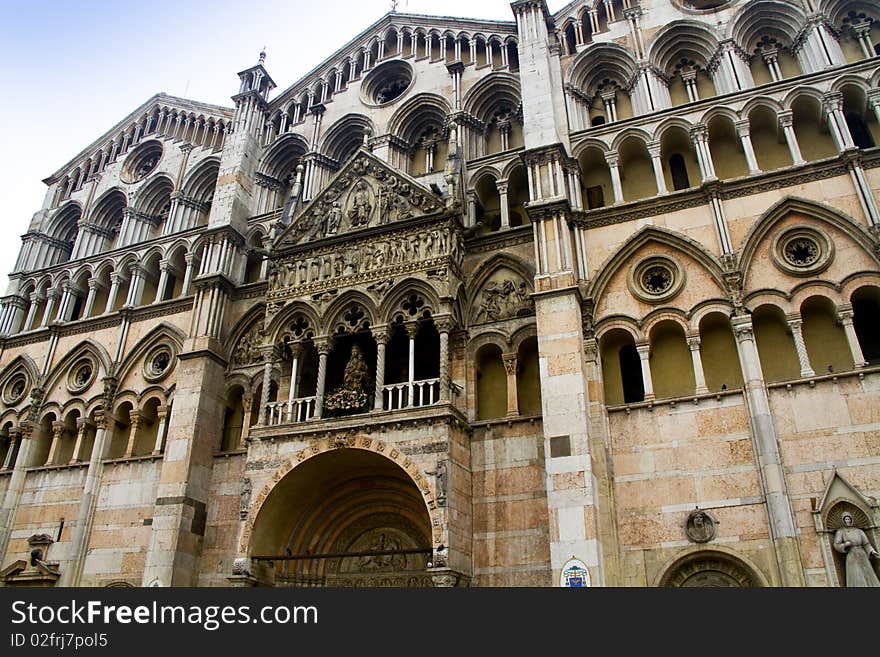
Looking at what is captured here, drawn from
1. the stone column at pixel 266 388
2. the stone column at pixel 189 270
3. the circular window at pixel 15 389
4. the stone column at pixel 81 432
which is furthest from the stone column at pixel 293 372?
the circular window at pixel 15 389

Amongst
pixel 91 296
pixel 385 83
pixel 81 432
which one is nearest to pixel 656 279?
pixel 385 83

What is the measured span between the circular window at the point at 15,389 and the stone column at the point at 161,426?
702 centimetres

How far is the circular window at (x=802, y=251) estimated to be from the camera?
55.0 ft

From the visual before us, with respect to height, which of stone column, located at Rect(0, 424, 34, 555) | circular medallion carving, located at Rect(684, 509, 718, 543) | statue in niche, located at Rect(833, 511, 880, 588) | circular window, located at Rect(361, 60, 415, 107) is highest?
circular window, located at Rect(361, 60, 415, 107)

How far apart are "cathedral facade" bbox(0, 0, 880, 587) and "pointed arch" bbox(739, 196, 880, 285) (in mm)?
64

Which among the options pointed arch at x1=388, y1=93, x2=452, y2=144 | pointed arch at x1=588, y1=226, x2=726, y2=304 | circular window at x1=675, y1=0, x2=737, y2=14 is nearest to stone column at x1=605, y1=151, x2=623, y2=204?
pointed arch at x1=588, y1=226, x2=726, y2=304

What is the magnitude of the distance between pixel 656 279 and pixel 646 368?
2.62 m

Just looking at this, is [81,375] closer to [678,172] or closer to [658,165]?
[658,165]

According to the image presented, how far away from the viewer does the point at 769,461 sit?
15.0 meters

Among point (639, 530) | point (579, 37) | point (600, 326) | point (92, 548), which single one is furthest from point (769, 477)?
point (92, 548)

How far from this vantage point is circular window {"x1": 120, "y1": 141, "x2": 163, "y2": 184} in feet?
98.5

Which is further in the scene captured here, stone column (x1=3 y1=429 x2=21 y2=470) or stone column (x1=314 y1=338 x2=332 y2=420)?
stone column (x1=3 y1=429 x2=21 y2=470)

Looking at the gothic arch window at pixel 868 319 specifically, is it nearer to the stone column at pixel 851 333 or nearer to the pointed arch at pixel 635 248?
the stone column at pixel 851 333

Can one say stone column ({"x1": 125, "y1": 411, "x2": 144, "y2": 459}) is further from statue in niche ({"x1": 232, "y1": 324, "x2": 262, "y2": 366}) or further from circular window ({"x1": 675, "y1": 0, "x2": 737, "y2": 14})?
circular window ({"x1": 675, "y1": 0, "x2": 737, "y2": 14})
